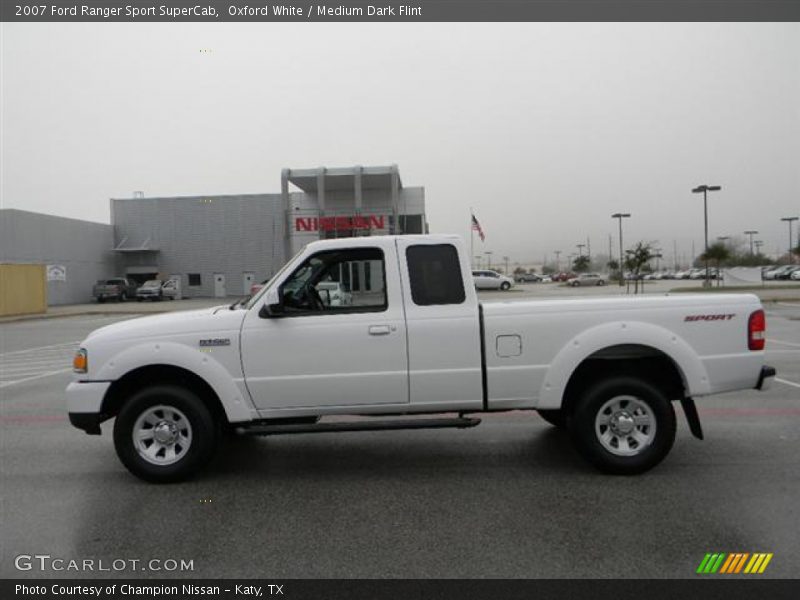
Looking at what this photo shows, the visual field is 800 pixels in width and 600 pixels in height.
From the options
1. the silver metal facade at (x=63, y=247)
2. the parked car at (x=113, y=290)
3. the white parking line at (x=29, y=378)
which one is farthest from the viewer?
the parked car at (x=113, y=290)

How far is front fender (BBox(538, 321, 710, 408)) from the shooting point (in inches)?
197

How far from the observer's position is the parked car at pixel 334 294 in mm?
5207

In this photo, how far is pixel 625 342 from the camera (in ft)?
16.4

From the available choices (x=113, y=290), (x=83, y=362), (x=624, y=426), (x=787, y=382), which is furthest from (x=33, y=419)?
(x=113, y=290)

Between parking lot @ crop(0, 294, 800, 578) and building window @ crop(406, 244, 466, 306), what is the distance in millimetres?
1551

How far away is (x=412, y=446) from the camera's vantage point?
6.20 metres

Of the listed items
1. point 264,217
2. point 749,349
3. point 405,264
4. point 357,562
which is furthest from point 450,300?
point 264,217

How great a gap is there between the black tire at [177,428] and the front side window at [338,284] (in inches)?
44.2

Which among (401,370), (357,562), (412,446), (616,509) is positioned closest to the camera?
(357,562)

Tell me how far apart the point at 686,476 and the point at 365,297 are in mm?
3086

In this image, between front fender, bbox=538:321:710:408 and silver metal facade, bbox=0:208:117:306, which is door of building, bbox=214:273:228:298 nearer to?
silver metal facade, bbox=0:208:117:306

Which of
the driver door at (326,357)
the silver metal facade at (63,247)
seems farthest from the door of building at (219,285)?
the driver door at (326,357)

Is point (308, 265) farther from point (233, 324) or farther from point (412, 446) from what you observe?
point (412, 446)
